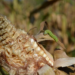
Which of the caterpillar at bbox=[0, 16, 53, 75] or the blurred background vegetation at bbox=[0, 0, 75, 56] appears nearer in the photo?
the caterpillar at bbox=[0, 16, 53, 75]

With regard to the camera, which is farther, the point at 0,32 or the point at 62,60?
the point at 62,60

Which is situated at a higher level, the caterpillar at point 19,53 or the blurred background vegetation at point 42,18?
the blurred background vegetation at point 42,18

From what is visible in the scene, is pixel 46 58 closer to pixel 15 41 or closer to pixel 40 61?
pixel 40 61

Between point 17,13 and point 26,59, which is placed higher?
point 17,13

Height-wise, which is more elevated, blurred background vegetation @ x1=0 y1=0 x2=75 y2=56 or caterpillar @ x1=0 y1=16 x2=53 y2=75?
blurred background vegetation @ x1=0 y1=0 x2=75 y2=56

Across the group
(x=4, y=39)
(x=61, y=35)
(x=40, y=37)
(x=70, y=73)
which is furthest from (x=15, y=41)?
(x=61, y=35)

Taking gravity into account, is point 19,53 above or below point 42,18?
below

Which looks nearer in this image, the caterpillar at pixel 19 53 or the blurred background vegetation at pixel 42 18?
the caterpillar at pixel 19 53

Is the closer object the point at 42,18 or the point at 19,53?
the point at 19,53
